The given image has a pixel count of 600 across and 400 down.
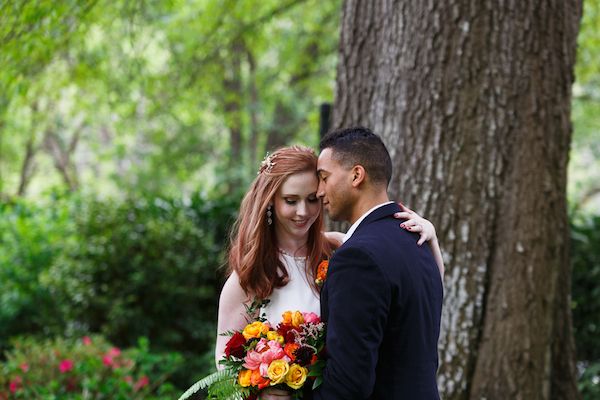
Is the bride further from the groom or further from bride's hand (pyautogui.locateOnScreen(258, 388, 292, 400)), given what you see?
bride's hand (pyautogui.locateOnScreen(258, 388, 292, 400))

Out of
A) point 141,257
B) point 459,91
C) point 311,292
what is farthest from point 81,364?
point 459,91

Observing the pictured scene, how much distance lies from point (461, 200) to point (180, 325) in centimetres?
437

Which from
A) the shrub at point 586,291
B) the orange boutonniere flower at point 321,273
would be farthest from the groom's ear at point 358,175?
the shrub at point 586,291

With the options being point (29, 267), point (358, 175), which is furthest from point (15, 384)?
point (358, 175)

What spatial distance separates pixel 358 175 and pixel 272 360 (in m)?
0.77

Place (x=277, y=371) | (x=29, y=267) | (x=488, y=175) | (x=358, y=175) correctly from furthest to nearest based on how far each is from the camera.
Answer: (x=29, y=267) < (x=488, y=175) < (x=358, y=175) < (x=277, y=371)

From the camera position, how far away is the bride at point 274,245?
3051 millimetres

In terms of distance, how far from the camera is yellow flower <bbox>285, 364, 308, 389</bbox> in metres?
2.46

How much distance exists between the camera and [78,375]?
525 cm

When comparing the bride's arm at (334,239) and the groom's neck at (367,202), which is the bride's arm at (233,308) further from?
the groom's neck at (367,202)

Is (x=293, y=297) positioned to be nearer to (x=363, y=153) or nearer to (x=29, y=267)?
(x=363, y=153)

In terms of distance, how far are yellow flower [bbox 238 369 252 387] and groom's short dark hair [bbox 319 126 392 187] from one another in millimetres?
877

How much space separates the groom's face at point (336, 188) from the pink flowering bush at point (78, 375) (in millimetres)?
2773

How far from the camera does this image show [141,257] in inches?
290
